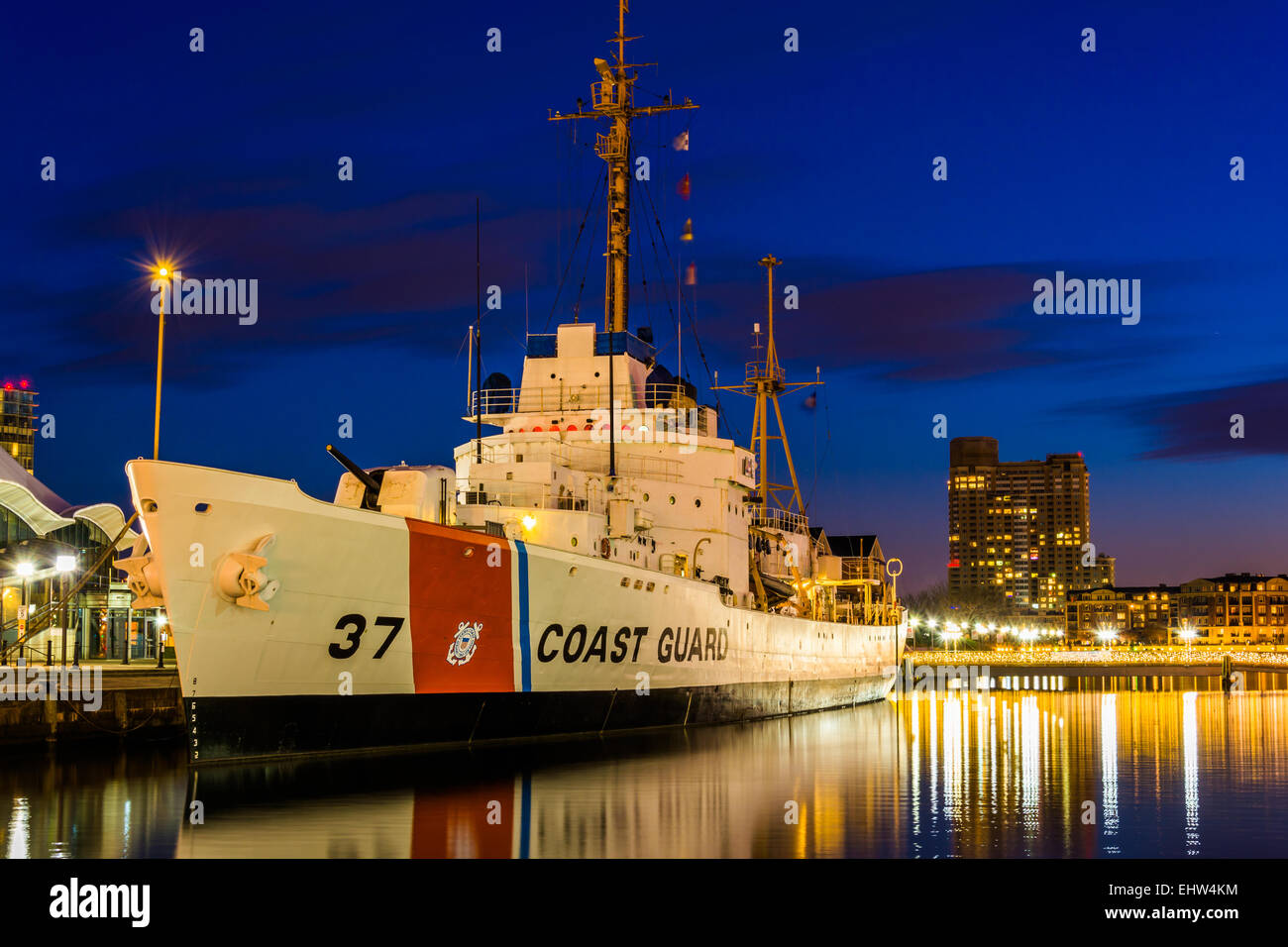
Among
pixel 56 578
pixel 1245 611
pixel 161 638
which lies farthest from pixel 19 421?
pixel 1245 611

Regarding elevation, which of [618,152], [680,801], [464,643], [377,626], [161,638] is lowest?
[680,801]

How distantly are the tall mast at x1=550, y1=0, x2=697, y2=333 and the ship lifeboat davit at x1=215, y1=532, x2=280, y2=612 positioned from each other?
54.5 feet

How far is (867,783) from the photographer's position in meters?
19.2

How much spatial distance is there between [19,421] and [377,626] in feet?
294

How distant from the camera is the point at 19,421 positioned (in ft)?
324

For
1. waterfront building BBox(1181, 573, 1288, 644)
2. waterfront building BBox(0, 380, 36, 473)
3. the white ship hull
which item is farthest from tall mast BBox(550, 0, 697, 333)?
waterfront building BBox(1181, 573, 1288, 644)

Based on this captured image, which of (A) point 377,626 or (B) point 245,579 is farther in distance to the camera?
(A) point 377,626

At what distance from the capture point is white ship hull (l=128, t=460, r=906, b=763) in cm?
1864

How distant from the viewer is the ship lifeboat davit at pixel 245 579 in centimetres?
1844

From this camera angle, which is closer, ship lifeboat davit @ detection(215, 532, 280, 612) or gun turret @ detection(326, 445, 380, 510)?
ship lifeboat davit @ detection(215, 532, 280, 612)

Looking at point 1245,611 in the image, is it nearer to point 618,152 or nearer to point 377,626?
point 618,152

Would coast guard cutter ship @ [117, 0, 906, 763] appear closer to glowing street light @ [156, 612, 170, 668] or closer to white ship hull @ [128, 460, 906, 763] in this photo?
white ship hull @ [128, 460, 906, 763]

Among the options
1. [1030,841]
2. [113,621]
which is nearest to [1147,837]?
[1030,841]
